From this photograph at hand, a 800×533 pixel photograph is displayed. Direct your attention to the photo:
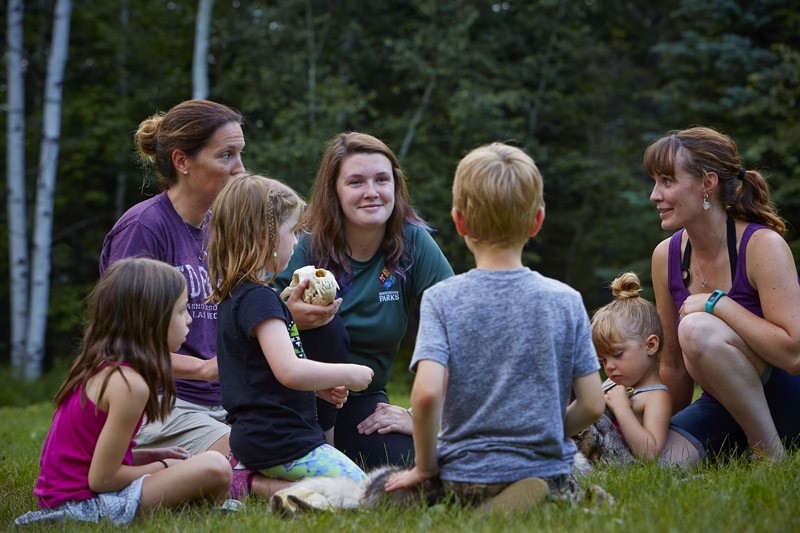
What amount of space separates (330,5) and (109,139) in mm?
5179

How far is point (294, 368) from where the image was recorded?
331 cm

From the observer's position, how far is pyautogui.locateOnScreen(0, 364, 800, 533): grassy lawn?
110 inches

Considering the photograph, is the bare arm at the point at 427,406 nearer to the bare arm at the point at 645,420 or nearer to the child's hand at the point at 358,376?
the child's hand at the point at 358,376

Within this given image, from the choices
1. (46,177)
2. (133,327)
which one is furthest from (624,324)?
(46,177)

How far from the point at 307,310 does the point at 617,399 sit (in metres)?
1.72

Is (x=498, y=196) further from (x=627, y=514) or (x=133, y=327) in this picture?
(x=133, y=327)

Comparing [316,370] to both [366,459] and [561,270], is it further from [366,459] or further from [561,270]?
[561,270]

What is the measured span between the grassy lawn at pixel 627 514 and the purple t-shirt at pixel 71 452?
14 cm

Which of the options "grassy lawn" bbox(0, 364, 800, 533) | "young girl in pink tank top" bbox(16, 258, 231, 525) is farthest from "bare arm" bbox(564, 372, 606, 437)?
"young girl in pink tank top" bbox(16, 258, 231, 525)

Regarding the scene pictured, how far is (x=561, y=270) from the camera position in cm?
1859

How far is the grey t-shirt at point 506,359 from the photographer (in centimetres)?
289

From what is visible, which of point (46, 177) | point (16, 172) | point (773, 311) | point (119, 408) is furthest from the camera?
point (16, 172)

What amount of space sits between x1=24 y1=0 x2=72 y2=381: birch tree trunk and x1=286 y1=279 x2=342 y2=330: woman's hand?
11.2 metres

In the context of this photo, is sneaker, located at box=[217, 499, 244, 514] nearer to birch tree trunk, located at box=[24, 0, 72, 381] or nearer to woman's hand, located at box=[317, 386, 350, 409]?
woman's hand, located at box=[317, 386, 350, 409]
